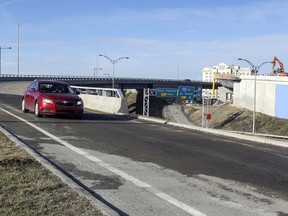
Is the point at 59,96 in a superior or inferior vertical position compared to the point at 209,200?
superior

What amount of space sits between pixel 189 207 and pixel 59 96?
1308cm

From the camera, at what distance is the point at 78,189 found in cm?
608

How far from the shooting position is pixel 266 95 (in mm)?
78812

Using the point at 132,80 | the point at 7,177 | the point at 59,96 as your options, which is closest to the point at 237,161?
the point at 7,177

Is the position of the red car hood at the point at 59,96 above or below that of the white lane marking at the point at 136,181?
above

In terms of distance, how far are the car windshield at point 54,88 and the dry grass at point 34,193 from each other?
11.2m

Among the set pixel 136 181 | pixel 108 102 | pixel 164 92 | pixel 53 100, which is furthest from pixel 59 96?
pixel 164 92

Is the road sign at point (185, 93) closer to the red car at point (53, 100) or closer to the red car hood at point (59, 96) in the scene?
the red car at point (53, 100)

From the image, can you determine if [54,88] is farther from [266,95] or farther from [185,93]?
[266,95]

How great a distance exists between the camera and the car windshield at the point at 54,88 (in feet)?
61.9

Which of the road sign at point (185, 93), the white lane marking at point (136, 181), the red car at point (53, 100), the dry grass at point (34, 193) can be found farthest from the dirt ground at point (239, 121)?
the dry grass at point (34, 193)

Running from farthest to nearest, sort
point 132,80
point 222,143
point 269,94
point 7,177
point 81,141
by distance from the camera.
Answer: point 132,80
point 269,94
point 222,143
point 81,141
point 7,177

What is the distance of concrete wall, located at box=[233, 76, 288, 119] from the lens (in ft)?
235

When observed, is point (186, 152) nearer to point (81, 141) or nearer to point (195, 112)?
point (81, 141)
